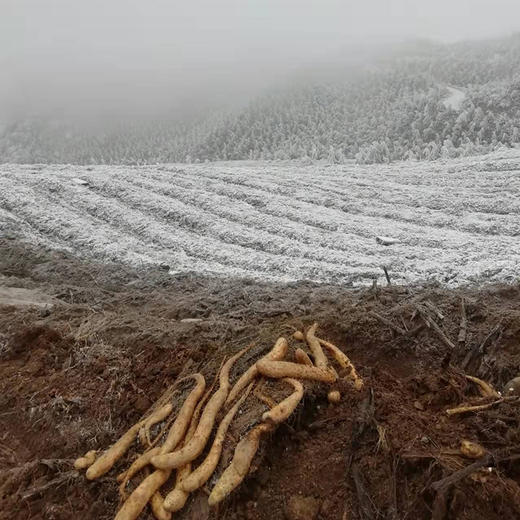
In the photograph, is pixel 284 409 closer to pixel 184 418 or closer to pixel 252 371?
pixel 252 371

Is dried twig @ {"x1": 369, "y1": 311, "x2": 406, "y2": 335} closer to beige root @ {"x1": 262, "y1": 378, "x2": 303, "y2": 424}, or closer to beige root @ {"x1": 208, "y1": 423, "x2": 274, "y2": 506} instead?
beige root @ {"x1": 262, "y1": 378, "x2": 303, "y2": 424}

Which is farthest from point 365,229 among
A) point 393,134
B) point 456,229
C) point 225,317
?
point 393,134

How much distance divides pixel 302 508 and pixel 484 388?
1.36 metres

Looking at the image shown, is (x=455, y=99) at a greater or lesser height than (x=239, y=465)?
lesser

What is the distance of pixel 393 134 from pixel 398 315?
20.0 m

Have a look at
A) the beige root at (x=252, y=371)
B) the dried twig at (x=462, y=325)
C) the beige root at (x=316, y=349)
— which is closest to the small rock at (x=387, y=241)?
the dried twig at (x=462, y=325)

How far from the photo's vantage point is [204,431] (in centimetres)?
275

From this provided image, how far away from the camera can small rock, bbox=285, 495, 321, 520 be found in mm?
2383

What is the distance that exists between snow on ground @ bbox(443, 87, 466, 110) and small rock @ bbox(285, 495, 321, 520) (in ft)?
75.7

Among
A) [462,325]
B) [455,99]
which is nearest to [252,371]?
[462,325]

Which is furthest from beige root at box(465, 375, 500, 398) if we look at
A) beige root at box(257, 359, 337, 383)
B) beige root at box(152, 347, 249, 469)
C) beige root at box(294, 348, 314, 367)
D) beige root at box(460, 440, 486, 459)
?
beige root at box(152, 347, 249, 469)

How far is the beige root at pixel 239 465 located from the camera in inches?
95.4

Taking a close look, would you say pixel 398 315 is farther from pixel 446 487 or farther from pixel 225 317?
pixel 446 487

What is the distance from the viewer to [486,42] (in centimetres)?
3447
